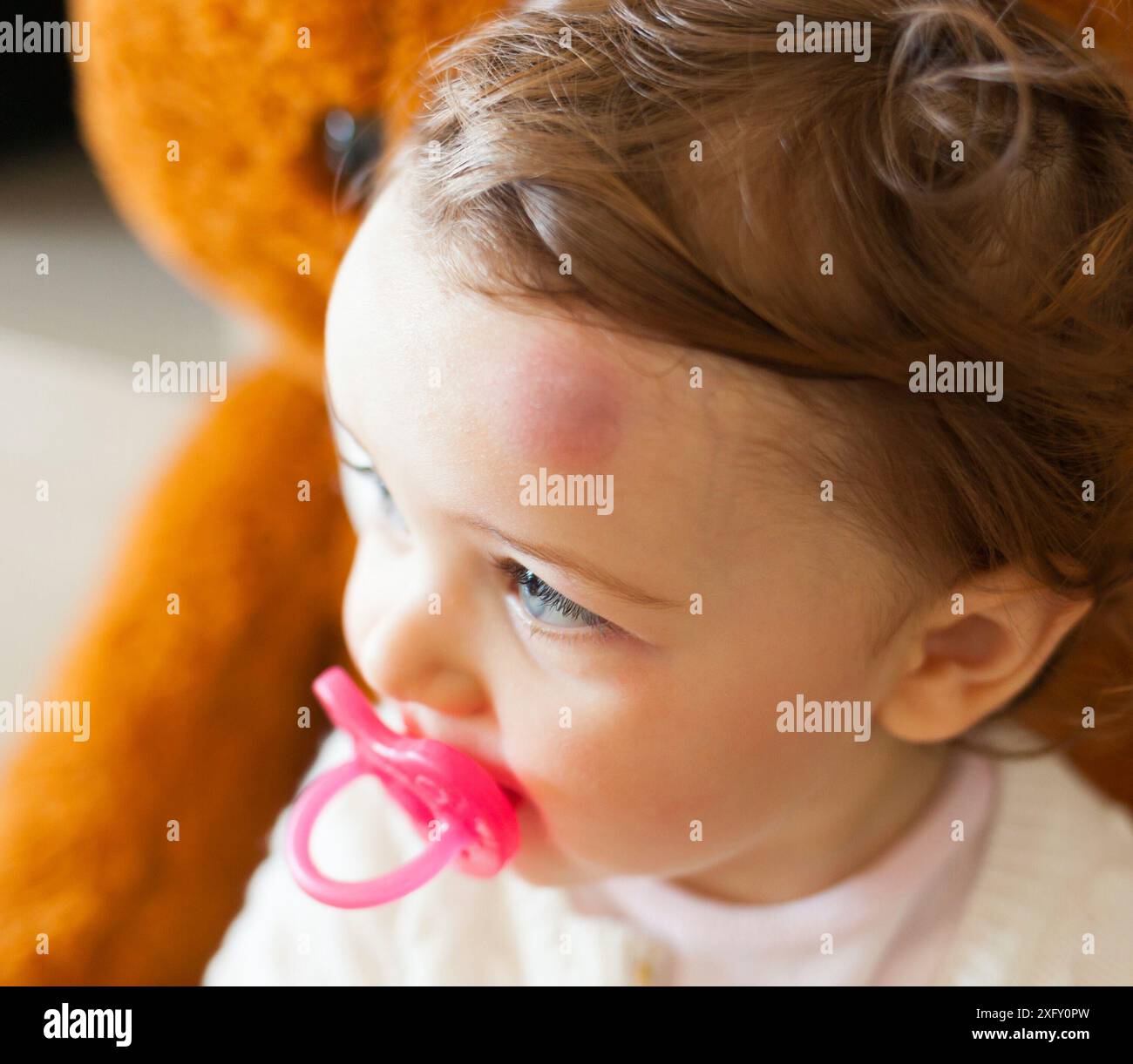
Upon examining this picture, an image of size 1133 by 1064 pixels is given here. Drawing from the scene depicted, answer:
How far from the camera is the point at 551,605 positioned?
56cm

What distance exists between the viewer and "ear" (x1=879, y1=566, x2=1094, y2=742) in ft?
1.98

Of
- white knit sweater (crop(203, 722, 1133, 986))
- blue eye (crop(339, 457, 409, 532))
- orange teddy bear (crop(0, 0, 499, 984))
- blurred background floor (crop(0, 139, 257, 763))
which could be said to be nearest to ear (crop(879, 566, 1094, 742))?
white knit sweater (crop(203, 722, 1133, 986))

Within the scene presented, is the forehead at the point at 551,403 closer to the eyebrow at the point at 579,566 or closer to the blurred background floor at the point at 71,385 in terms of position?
the eyebrow at the point at 579,566

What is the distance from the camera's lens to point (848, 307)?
509 millimetres

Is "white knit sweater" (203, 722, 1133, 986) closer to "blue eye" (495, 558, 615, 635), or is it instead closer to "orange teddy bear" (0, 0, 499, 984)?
"orange teddy bear" (0, 0, 499, 984)

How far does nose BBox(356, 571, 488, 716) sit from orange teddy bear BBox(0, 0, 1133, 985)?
0.28 meters

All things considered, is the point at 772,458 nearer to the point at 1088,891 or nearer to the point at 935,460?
the point at 935,460

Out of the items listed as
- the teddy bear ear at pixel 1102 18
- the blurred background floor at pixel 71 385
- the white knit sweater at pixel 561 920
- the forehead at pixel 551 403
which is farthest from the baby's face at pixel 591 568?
the blurred background floor at pixel 71 385

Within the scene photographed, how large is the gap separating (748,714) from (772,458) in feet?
0.42

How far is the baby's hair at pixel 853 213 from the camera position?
0.50m

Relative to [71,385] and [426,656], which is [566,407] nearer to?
[426,656]

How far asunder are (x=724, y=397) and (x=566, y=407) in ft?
0.21

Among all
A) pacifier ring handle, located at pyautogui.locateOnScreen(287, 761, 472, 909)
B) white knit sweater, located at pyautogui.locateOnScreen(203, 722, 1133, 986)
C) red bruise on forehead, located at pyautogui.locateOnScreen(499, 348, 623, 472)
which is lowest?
white knit sweater, located at pyautogui.locateOnScreen(203, 722, 1133, 986)

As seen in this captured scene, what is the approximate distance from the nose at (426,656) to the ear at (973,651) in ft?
0.68
